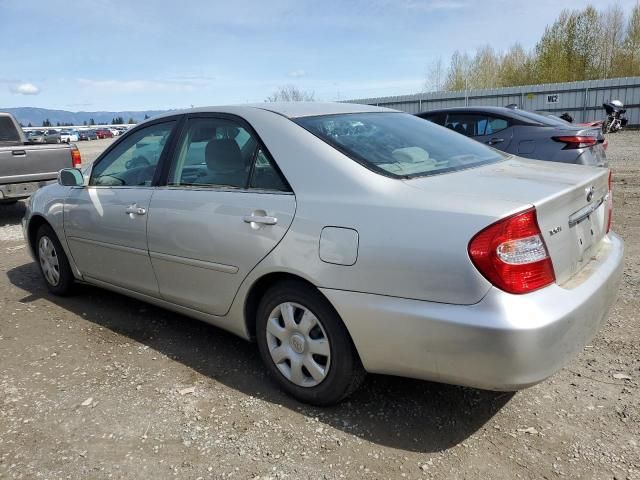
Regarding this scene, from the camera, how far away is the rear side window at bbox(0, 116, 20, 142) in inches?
375

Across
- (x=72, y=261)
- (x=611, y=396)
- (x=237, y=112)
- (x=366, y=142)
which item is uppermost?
(x=237, y=112)

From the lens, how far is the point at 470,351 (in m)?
2.16

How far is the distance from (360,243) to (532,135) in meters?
5.86

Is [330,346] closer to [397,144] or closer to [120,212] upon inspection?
[397,144]

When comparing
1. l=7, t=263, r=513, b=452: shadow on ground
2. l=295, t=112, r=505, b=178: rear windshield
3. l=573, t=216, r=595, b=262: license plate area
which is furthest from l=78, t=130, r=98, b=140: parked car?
l=573, t=216, r=595, b=262: license plate area

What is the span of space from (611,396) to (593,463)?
2.06ft

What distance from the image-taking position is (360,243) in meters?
2.37

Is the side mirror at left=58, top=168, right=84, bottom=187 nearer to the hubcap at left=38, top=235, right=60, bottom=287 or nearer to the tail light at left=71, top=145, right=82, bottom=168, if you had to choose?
the hubcap at left=38, top=235, right=60, bottom=287

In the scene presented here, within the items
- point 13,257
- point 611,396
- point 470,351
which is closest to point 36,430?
point 470,351

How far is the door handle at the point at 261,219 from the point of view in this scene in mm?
2717

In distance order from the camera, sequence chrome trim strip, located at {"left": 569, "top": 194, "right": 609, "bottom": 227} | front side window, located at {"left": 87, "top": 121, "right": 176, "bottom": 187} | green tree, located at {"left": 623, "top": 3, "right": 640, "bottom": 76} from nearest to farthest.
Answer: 1. chrome trim strip, located at {"left": 569, "top": 194, "right": 609, "bottom": 227}
2. front side window, located at {"left": 87, "top": 121, "right": 176, "bottom": 187}
3. green tree, located at {"left": 623, "top": 3, "right": 640, "bottom": 76}

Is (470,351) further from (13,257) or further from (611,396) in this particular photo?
(13,257)

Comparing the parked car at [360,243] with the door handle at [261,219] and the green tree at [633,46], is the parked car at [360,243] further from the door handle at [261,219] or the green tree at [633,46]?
the green tree at [633,46]

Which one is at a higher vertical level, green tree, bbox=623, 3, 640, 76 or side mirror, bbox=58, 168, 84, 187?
green tree, bbox=623, 3, 640, 76
